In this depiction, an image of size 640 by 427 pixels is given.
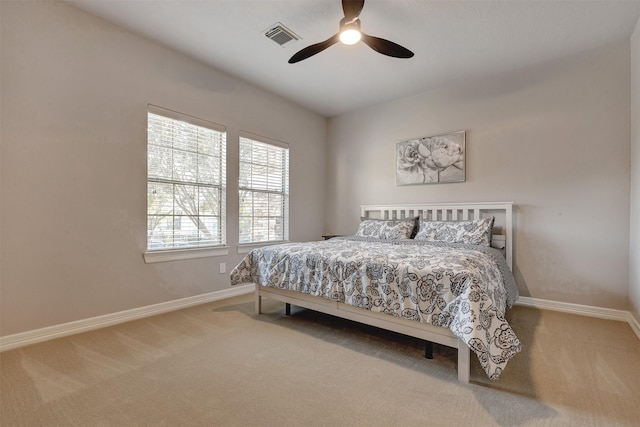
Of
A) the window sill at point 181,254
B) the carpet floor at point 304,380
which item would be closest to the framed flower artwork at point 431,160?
the carpet floor at point 304,380

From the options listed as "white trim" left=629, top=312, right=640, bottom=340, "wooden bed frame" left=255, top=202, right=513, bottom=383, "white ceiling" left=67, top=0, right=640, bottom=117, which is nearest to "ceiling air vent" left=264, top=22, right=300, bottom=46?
"white ceiling" left=67, top=0, right=640, bottom=117

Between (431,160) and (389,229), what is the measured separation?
3.68 feet

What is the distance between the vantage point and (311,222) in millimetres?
4598

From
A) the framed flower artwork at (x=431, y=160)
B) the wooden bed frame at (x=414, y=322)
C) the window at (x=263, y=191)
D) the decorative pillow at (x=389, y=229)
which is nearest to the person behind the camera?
the wooden bed frame at (x=414, y=322)

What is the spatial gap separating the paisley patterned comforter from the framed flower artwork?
1.34 m

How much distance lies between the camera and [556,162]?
2986 mm

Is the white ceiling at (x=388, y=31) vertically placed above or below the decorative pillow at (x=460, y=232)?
above

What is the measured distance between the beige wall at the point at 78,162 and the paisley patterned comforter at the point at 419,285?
4.33ft

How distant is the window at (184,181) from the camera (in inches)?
113

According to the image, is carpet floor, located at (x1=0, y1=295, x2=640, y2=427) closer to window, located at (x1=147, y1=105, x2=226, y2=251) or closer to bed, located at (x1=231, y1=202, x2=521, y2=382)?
bed, located at (x1=231, y1=202, x2=521, y2=382)

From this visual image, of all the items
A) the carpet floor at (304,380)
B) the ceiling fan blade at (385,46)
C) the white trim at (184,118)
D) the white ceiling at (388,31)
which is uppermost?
the white ceiling at (388,31)

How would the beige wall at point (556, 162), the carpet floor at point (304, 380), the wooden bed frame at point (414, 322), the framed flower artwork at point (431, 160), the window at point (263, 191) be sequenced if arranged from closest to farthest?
the carpet floor at point (304, 380)
the wooden bed frame at point (414, 322)
the beige wall at point (556, 162)
the framed flower artwork at point (431, 160)
the window at point (263, 191)

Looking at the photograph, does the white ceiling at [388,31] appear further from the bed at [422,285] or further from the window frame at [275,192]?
the bed at [422,285]

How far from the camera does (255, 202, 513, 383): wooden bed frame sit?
1.74 m
